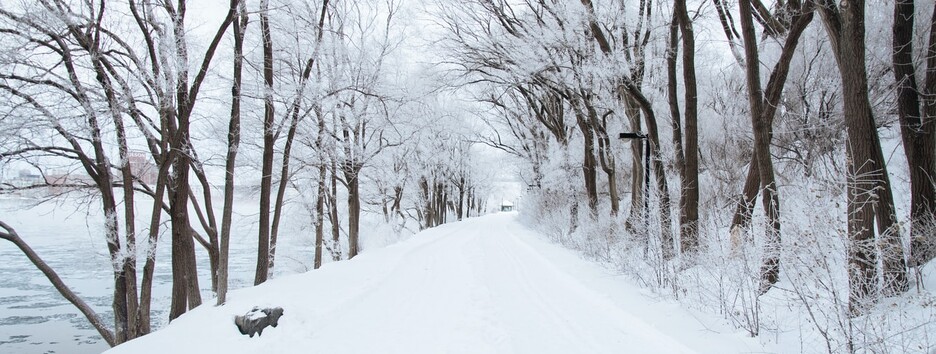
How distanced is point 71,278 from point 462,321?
73.7ft

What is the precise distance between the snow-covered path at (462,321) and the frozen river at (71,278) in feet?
23.5

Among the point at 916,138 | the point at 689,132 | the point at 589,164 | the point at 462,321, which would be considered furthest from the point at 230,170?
the point at 589,164

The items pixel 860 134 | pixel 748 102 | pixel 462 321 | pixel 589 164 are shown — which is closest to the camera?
pixel 860 134

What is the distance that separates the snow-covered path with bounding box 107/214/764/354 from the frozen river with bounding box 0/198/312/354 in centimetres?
716

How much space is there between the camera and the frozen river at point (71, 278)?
490 inches

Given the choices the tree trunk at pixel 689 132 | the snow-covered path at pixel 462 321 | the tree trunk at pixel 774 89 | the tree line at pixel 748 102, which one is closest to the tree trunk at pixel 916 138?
the tree line at pixel 748 102

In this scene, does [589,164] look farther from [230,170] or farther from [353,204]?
[230,170]

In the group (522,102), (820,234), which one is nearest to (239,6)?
(820,234)

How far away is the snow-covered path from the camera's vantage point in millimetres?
4883

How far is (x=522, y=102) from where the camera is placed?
2408cm

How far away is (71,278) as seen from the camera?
20.1 meters

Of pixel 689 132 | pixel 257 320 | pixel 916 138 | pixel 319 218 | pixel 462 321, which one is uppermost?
pixel 689 132

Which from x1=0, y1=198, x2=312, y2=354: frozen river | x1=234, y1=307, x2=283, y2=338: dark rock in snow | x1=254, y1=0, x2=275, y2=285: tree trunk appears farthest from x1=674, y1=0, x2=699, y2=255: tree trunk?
x1=0, y1=198, x2=312, y2=354: frozen river

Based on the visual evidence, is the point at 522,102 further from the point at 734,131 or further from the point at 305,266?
the point at 305,266
